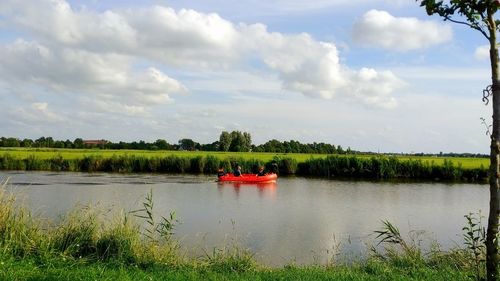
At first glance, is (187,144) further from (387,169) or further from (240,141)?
(387,169)

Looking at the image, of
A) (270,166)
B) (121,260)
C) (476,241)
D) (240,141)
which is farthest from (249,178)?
(240,141)

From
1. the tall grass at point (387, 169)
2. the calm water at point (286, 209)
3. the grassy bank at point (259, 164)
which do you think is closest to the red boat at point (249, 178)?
the calm water at point (286, 209)

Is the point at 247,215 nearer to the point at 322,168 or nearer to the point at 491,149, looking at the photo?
the point at 491,149

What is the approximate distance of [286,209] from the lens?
64.4 feet

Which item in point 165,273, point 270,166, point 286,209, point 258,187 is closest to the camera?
point 165,273

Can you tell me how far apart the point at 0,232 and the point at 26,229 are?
0.37 m

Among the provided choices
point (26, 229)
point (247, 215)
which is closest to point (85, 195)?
point (247, 215)

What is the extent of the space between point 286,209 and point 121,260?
12973mm

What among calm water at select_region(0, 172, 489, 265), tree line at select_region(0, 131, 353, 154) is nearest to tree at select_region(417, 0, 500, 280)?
calm water at select_region(0, 172, 489, 265)

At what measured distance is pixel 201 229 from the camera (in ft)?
45.4

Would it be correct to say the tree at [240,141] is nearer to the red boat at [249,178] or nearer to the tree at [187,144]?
the tree at [187,144]

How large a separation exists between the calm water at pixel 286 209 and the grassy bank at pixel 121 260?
6.54ft

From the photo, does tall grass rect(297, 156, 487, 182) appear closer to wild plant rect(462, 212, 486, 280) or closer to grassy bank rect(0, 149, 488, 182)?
grassy bank rect(0, 149, 488, 182)

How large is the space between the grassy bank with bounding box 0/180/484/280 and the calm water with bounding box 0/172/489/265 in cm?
199
